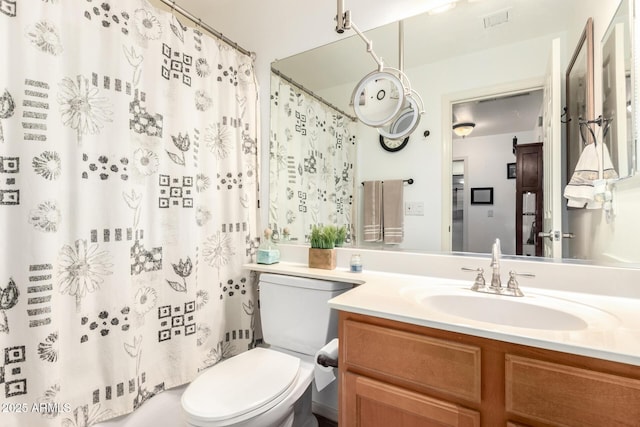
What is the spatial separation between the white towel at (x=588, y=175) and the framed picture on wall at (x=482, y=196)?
0.88 ft

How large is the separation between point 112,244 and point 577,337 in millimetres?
1514

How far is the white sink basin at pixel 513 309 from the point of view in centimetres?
86

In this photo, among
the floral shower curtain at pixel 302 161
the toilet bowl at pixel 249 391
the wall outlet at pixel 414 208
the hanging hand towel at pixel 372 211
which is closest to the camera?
the toilet bowl at pixel 249 391

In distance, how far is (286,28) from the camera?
1765 mm

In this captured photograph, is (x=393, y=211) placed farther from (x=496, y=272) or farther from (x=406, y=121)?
(x=496, y=272)

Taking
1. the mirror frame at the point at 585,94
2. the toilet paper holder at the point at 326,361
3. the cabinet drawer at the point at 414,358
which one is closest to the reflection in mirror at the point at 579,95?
the mirror frame at the point at 585,94

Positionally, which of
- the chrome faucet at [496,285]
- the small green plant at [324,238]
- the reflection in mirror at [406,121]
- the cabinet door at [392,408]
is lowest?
the cabinet door at [392,408]

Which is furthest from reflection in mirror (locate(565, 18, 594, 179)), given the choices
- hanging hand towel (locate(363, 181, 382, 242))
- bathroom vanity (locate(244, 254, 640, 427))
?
hanging hand towel (locate(363, 181, 382, 242))

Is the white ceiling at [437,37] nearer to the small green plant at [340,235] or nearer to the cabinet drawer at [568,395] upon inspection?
the small green plant at [340,235]

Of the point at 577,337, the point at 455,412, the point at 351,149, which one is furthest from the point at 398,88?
the point at 455,412

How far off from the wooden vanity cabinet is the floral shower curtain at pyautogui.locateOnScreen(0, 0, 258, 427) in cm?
86

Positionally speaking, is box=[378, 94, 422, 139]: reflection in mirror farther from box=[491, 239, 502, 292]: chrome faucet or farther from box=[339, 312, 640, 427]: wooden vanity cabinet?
box=[339, 312, 640, 427]: wooden vanity cabinet

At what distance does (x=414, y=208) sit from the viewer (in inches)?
58.9

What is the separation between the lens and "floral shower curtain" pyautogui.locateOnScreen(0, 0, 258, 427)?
0.94m
